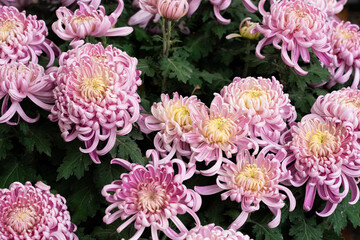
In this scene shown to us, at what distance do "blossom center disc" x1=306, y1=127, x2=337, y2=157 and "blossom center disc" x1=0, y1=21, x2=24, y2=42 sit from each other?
663mm

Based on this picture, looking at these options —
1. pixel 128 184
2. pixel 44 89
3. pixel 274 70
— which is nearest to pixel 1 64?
pixel 44 89

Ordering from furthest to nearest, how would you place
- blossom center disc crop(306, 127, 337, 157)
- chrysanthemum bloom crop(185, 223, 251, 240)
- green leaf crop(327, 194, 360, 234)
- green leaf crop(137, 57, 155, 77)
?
green leaf crop(137, 57, 155, 77) → green leaf crop(327, 194, 360, 234) → blossom center disc crop(306, 127, 337, 157) → chrysanthemum bloom crop(185, 223, 251, 240)

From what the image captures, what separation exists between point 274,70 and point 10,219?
729mm

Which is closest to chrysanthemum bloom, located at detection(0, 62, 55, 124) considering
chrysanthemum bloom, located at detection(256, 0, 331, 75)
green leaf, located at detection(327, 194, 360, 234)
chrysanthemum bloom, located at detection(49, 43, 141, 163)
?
chrysanthemum bloom, located at detection(49, 43, 141, 163)

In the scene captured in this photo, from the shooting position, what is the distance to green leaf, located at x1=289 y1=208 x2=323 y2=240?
1019mm

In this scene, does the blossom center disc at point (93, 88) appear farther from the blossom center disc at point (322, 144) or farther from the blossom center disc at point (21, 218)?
the blossom center disc at point (322, 144)

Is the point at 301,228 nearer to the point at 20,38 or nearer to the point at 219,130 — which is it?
the point at 219,130

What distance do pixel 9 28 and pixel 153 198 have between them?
522 millimetres

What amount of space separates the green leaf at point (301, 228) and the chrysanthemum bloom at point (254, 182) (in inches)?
4.9

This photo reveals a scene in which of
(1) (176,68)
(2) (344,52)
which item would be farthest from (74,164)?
(2) (344,52)

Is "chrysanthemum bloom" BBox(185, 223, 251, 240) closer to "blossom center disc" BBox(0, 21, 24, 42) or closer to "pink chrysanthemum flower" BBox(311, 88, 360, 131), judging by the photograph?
"pink chrysanthemum flower" BBox(311, 88, 360, 131)

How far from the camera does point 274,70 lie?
1225 mm

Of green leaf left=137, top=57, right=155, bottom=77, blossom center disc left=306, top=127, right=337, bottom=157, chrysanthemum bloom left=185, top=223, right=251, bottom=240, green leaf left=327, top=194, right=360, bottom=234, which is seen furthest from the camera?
green leaf left=137, top=57, right=155, bottom=77

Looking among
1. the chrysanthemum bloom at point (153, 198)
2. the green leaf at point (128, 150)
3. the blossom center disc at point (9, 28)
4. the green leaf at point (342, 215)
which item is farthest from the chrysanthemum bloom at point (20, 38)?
the green leaf at point (342, 215)
